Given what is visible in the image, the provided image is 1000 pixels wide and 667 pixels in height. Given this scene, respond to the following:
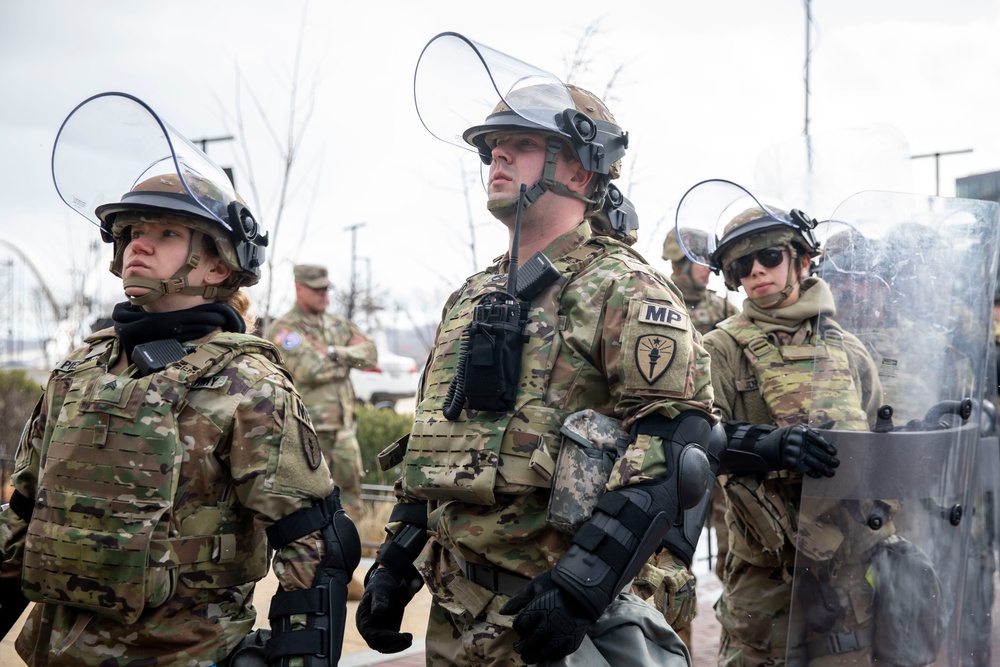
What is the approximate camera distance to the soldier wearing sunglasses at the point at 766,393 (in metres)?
4.04

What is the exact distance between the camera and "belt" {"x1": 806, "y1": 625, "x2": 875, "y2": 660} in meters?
3.54

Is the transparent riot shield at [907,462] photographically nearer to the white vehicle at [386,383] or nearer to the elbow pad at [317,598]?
the elbow pad at [317,598]

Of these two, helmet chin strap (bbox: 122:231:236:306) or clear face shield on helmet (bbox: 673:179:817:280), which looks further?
clear face shield on helmet (bbox: 673:179:817:280)

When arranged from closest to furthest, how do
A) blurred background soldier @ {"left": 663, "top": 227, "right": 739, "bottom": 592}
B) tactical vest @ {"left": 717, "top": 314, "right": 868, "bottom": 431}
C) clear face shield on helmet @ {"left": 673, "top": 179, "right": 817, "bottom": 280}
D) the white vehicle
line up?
1. tactical vest @ {"left": 717, "top": 314, "right": 868, "bottom": 431}
2. clear face shield on helmet @ {"left": 673, "top": 179, "right": 817, "bottom": 280}
3. blurred background soldier @ {"left": 663, "top": 227, "right": 739, "bottom": 592}
4. the white vehicle

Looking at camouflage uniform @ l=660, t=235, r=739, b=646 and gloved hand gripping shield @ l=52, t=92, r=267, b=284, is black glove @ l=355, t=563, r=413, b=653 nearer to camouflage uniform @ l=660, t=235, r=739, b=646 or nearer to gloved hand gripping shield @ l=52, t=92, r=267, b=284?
camouflage uniform @ l=660, t=235, r=739, b=646

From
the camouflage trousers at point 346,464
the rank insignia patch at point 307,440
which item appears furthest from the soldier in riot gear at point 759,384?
the camouflage trousers at point 346,464

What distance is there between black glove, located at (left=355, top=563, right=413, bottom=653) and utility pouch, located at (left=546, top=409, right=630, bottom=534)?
2.32ft

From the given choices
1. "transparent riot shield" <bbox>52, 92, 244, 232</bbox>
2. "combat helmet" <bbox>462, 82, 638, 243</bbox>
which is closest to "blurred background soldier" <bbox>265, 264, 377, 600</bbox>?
"transparent riot shield" <bbox>52, 92, 244, 232</bbox>

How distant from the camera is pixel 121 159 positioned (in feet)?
11.3

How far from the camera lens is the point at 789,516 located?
4242 mm

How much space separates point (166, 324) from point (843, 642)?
99.5 inches

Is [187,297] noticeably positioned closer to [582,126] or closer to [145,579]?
[145,579]

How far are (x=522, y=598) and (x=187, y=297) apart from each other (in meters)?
1.46

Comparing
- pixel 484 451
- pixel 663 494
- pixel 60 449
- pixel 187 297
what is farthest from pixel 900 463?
pixel 60 449
